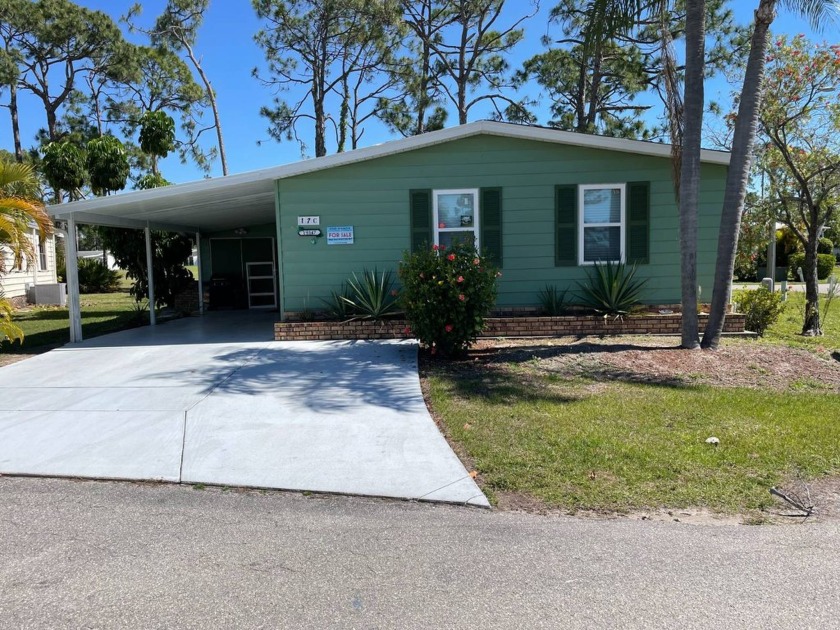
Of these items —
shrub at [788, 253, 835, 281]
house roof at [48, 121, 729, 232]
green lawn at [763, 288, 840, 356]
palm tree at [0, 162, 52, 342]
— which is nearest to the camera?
palm tree at [0, 162, 52, 342]

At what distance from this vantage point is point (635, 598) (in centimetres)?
305

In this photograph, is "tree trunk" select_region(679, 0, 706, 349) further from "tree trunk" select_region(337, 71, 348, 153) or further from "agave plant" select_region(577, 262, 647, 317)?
"tree trunk" select_region(337, 71, 348, 153)

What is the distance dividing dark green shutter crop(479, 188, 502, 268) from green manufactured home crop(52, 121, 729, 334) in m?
0.02

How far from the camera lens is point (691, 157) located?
878 cm

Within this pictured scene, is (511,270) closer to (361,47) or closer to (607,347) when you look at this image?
(607,347)

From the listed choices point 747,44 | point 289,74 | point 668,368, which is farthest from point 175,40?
point 668,368

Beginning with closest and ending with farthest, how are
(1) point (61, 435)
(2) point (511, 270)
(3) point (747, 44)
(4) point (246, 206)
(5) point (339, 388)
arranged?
(1) point (61, 435) < (5) point (339, 388) < (2) point (511, 270) < (4) point (246, 206) < (3) point (747, 44)

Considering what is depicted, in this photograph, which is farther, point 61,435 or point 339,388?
point 339,388

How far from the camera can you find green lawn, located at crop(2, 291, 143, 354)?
476 inches

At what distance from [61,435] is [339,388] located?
A: 2883mm

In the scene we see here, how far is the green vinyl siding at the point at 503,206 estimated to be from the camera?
11.0 m

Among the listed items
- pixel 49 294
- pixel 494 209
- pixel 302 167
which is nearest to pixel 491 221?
pixel 494 209

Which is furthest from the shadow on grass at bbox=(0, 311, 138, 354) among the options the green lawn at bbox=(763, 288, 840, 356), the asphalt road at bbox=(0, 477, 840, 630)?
the green lawn at bbox=(763, 288, 840, 356)

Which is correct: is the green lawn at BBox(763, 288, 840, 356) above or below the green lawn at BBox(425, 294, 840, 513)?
above
